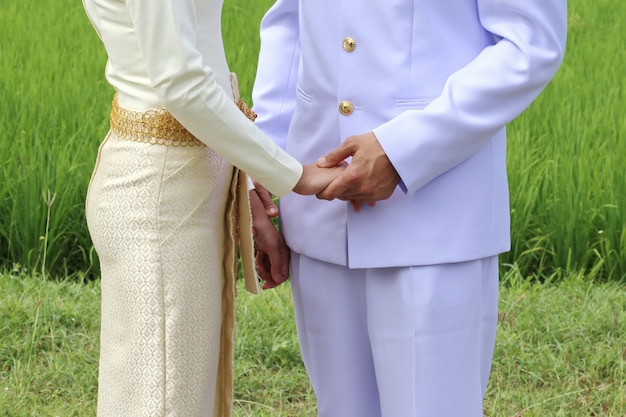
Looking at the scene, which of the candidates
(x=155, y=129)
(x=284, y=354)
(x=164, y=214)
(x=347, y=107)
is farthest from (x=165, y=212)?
(x=284, y=354)

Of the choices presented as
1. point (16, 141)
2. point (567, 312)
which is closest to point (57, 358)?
point (16, 141)

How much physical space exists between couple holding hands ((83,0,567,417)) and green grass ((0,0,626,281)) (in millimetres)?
1784

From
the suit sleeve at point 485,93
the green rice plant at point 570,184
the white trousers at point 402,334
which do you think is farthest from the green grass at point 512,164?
the suit sleeve at point 485,93

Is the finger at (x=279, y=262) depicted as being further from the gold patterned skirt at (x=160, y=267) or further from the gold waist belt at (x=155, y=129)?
the gold waist belt at (x=155, y=129)

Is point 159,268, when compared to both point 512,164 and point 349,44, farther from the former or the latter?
point 512,164

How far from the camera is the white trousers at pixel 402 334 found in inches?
71.5

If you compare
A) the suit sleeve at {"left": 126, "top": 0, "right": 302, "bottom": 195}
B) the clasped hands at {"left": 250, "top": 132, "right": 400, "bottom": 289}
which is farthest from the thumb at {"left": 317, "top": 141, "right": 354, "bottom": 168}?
the suit sleeve at {"left": 126, "top": 0, "right": 302, "bottom": 195}

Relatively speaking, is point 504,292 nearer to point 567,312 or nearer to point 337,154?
point 567,312

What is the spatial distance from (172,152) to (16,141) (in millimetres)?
2600

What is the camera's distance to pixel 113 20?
1.66m

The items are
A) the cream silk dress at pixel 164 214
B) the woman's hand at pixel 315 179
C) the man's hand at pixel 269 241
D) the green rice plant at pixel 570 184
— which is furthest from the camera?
the green rice plant at pixel 570 184

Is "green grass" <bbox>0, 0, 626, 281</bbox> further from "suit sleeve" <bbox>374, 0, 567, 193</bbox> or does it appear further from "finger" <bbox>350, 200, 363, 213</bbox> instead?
"suit sleeve" <bbox>374, 0, 567, 193</bbox>

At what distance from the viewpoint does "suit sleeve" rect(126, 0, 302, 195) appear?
5.15 ft

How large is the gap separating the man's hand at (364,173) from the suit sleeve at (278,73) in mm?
335
